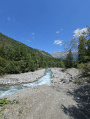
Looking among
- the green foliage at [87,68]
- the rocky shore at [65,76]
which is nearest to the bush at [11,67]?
the rocky shore at [65,76]

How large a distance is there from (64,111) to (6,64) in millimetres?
19630

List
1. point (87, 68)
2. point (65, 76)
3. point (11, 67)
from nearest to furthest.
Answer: point (87, 68) < point (11, 67) < point (65, 76)

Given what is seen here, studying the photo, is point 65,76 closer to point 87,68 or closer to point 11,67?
point 87,68

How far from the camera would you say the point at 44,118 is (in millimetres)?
3395

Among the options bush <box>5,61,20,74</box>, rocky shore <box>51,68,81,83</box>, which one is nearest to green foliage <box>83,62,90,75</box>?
rocky shore <box>51,68,81,83</box>

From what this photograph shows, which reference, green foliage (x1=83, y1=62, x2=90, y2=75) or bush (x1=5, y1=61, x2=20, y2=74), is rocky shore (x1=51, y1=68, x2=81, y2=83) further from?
bush (x1=5, y1=61, x2=20, y2=74)

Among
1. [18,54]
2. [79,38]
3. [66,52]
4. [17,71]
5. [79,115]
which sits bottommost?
[79,115]

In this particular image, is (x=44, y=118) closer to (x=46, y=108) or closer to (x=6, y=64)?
(x=46, y=108)

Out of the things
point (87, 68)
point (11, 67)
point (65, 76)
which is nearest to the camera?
point (87, 68)

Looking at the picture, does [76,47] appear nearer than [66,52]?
Yes

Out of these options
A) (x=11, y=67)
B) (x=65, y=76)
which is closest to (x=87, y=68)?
(x=65, y=76)

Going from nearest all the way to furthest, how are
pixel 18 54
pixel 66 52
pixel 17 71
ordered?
pixel 66 52
pixel 17 71
pixel 18 54

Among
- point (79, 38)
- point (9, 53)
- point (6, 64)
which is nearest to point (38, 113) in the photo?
point (79, 38)

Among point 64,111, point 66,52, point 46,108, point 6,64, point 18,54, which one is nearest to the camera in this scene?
point 66,52
